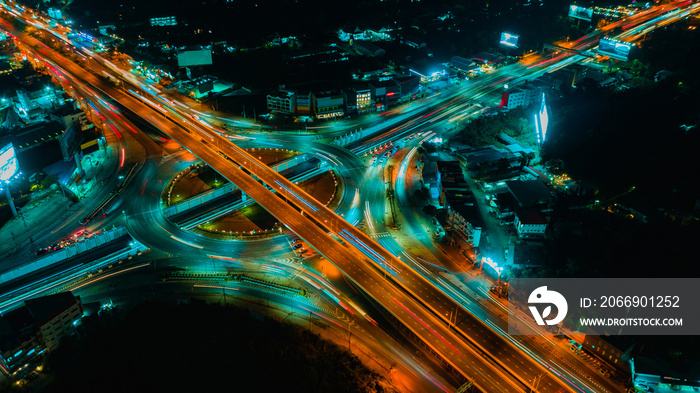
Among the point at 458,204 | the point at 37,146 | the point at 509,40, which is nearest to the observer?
the point at 458,204

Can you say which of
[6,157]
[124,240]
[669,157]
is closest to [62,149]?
[6,157]

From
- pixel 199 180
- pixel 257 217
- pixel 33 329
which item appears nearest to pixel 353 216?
pixel 257 217

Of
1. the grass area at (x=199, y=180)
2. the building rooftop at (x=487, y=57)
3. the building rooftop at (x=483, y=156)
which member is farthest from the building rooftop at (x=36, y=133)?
the building rooftop at (x=487, y=57)

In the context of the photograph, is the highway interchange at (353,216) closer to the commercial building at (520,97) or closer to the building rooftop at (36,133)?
the commercial building at (520,97)

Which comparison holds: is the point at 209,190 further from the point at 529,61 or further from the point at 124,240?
the point at 529,61

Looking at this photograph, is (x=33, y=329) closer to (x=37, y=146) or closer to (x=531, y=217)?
(x=37, y=146)

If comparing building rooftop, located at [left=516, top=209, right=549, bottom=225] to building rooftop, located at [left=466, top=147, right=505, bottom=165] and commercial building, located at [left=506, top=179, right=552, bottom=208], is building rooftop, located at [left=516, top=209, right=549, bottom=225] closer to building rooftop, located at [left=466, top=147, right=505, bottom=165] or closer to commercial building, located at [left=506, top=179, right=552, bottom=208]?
commercial building, located at [left=506, top=179, right=552, bottom=208]

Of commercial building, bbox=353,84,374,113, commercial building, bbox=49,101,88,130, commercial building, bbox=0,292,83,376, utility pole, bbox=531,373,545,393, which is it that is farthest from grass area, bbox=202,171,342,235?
commercial building, bbox=49,101,88,130
